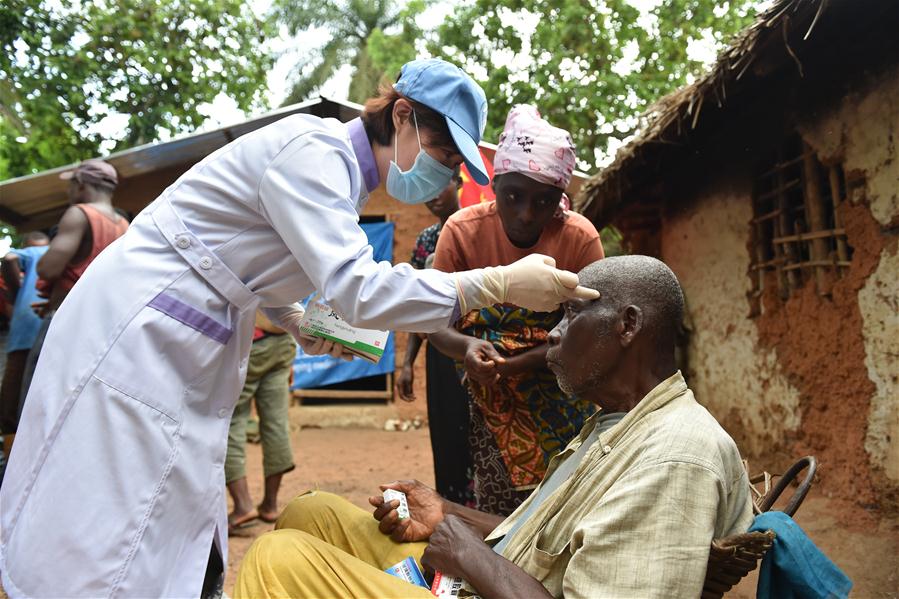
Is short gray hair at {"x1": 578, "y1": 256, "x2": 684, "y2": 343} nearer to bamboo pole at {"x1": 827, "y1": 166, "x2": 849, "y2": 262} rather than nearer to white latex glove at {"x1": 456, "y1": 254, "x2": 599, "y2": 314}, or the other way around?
white latex glove at {"x1": 456, "y1": 254, "x2": 599, "y2": 314}

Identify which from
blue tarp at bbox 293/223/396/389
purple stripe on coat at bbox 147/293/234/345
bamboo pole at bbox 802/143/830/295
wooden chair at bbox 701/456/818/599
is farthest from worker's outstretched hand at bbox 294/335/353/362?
blue tarp at bbox 293/223/396/389

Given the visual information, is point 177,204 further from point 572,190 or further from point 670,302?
point 572,190

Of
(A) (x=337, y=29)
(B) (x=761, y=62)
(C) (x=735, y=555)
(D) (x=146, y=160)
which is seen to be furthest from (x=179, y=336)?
(A) (x=337, y=29)

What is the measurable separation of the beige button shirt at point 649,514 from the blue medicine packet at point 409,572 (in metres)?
0.33

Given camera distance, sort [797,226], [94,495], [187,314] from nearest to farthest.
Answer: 1. [94,495]
2. [187,314]
3. [797,226]

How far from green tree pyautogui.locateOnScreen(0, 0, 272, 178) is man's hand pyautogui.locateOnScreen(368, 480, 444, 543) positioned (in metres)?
10.1

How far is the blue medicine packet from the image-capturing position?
2.05 metres

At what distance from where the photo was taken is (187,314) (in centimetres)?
188

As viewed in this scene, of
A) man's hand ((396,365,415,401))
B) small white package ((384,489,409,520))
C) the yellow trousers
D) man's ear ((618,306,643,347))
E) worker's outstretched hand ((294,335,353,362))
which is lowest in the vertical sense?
the yellow trousers

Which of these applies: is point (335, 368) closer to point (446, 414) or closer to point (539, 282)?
point (446, 414)

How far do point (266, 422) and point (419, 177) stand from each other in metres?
3.34

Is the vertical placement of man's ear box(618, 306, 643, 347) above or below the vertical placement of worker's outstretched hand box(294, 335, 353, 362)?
above

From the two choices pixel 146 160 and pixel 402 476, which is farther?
pixel 146 160

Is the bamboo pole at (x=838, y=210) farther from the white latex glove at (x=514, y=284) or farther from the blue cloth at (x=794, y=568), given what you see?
the blue cloth at (x=794, y=568)
